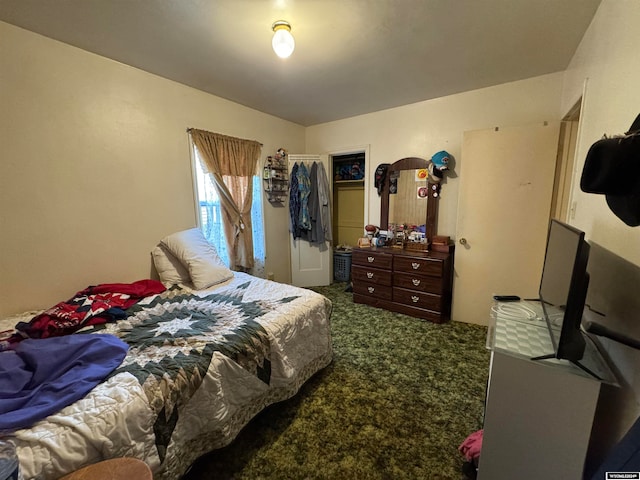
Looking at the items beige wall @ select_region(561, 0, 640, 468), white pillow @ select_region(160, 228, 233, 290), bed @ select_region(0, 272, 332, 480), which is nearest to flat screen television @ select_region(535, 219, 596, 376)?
beige wall @ select_region(561, 0, 640, 468)

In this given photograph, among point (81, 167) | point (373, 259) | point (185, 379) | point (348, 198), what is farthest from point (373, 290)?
point (81, 167)

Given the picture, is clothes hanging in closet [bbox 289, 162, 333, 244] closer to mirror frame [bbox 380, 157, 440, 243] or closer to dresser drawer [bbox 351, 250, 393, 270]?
dresser drawer [bbox 351, 250, 393, 270]

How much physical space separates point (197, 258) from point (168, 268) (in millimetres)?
301

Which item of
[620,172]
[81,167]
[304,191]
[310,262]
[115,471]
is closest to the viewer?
[620,172]

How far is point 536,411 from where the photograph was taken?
38.4 inches

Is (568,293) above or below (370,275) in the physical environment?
above

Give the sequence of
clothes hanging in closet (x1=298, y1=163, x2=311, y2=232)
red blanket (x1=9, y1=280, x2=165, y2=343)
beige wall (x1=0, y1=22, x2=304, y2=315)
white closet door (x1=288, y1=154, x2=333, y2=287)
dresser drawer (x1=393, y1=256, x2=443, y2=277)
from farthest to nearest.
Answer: white closet door (x1=288, y1=154, x2=333, y2=287), clothes hanging in closet (x1=298, y1=163, x2=311, y2=232), dresser drawer (x1=393, y1=256, x2=443, y2=277), beige wall (x1=0, y1=22, x2=304, y2=315), red blanket (x1=9, y1=280, x2=165, y2=343)

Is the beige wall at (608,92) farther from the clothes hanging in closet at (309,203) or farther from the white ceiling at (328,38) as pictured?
the clothes hanging in closet at (309,203)

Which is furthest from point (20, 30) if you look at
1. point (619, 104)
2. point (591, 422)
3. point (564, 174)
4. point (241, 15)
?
point (564, 174)

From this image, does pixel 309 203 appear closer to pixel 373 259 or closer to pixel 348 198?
pixel 348 198

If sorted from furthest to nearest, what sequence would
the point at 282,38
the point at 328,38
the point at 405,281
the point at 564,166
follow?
1. the point at 405,281
2. the point at 564,166
3. the point at 328,38
4. the point at 282,38

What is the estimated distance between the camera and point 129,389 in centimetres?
106

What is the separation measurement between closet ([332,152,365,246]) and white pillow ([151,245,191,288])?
2696 millimetres

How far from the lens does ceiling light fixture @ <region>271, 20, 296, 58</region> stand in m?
1.58
